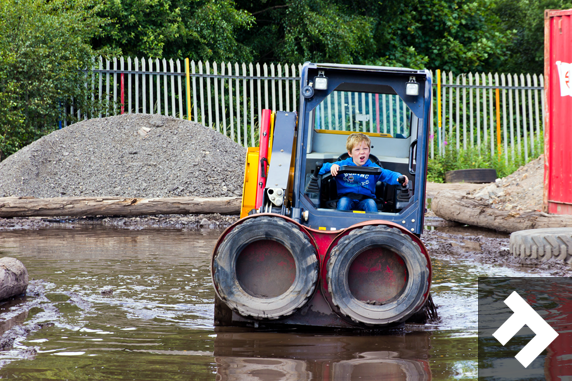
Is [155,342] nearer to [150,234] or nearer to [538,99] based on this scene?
[150,234]

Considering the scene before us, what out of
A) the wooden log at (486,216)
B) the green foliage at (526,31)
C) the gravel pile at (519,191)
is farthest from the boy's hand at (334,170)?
the green foliage at (526,31)

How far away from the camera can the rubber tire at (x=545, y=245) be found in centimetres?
728

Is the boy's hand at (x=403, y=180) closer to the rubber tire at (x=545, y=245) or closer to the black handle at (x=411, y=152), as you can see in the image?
the black handle at (x=411, y=152)

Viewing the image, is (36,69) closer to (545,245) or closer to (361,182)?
(361,182)

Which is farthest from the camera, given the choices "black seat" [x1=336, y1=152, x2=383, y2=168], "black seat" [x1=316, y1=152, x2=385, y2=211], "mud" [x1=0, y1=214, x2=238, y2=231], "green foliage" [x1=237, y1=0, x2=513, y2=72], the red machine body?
"green foliage" [x1=237, y1=0, x2=513, y2=72]

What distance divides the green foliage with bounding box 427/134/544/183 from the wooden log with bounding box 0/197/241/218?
7233mm

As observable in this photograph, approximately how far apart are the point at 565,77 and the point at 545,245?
14.5 ft

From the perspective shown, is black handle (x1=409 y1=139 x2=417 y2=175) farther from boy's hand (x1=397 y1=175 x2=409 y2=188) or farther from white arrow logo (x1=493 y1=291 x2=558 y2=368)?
white arrow logo (x1=493 y1=291 x2=558 y2=368)

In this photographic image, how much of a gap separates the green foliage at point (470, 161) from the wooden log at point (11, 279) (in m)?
12.6

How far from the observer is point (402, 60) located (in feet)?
78.1

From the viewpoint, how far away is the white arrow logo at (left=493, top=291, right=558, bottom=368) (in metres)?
4.18

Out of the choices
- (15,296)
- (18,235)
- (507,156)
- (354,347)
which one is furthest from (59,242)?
(507,156)

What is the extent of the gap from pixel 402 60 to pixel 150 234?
1638 cm

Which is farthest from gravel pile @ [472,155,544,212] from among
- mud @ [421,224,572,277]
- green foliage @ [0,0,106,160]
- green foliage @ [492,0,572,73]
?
green foliage @ [492,0,572,73]
